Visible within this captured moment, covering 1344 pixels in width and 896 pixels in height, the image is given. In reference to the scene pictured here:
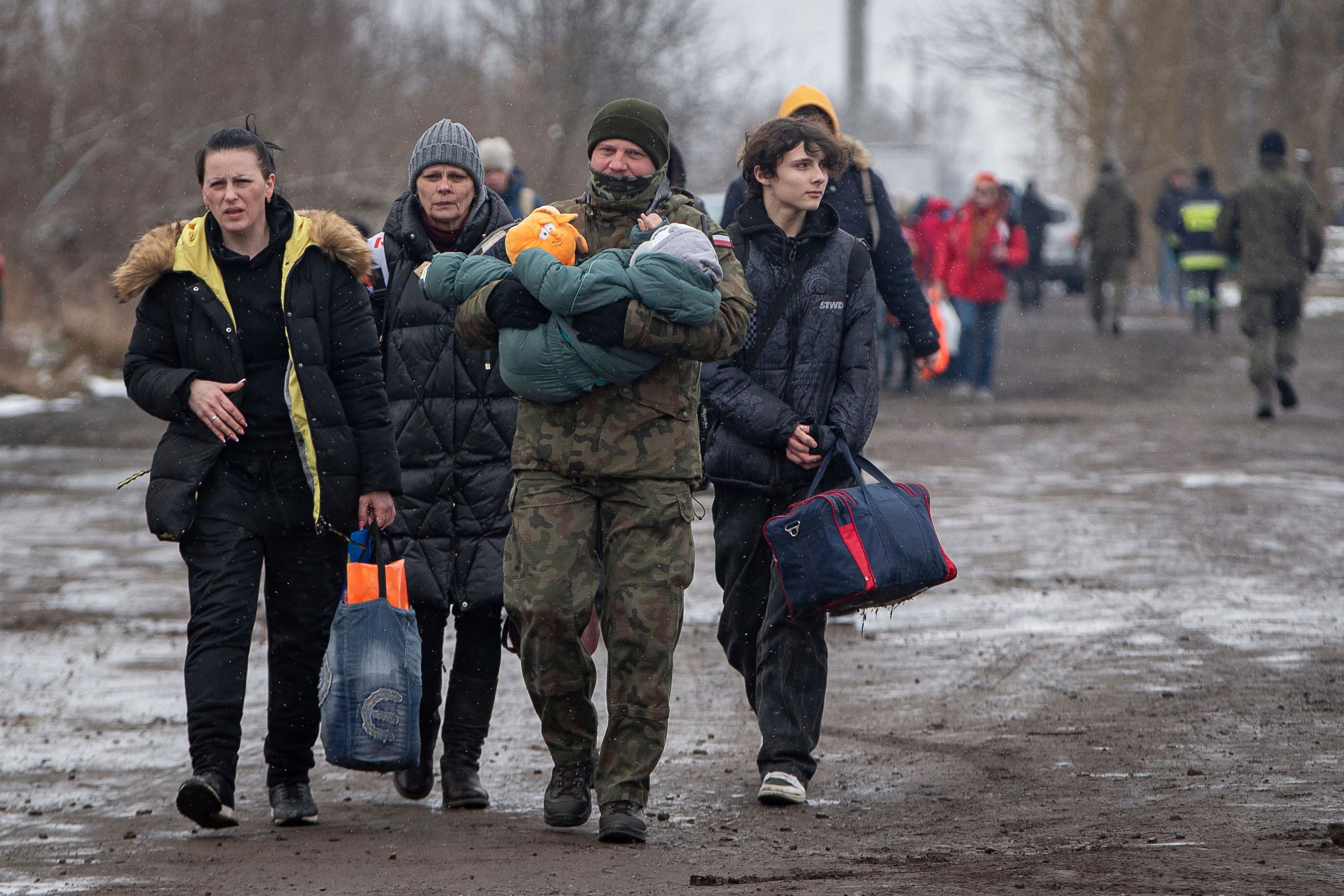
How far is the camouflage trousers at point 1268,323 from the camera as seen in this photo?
45.6ft

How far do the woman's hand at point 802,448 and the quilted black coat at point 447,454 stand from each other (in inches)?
32.8

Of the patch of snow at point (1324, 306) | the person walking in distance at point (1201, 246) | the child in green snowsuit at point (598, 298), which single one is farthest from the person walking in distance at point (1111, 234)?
the child in green snowsuit at point (598, 298)

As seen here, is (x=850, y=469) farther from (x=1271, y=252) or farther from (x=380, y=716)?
(x=1271, y=252)

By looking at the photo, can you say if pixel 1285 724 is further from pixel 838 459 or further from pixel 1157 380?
pixel 1157 380

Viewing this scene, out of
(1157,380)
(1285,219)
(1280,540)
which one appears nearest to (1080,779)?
(1280,540)

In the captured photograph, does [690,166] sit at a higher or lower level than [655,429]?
higher

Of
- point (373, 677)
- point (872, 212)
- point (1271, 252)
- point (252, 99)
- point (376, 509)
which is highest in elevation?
point (252, 99)

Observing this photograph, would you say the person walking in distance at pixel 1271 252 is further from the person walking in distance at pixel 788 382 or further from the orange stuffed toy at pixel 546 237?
the orange stuffed toy at pixel 546 237

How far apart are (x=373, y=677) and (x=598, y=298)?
49.2 inches

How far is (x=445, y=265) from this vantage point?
4922 mm

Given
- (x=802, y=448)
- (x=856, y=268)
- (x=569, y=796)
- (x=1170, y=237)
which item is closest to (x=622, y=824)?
(x=569, y=796)

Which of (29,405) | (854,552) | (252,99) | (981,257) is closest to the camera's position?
(854,552)

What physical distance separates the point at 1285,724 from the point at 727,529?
191 centimetres

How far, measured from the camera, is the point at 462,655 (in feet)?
18.2
